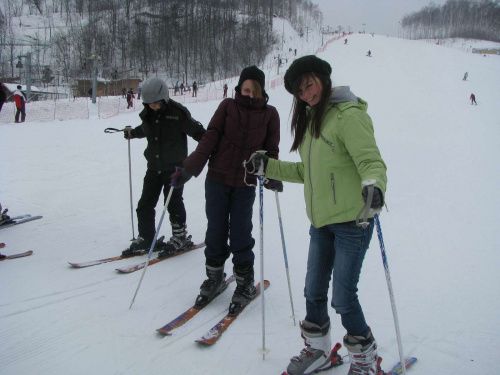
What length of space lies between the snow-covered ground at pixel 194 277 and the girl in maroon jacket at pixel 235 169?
0.33m

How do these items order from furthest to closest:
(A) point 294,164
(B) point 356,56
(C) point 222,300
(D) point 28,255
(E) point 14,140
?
(B) point 356,56 < (E) point 14,140 < (D) point 28,255 < (C) point 222,300 < (A) point 294,164

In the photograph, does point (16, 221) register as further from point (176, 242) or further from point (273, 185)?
point (273, 185)

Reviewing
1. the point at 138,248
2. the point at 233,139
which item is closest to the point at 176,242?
the point at 138,248

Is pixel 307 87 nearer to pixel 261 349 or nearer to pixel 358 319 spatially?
pixel 358 319

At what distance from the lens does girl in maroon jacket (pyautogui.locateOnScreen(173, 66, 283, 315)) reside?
2.57 metres

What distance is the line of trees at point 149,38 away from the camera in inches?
2035

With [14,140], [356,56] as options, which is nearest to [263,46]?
→ [356,56]

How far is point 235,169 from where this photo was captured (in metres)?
2.60

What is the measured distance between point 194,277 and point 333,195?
1954 millimetres

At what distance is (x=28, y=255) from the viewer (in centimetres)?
352

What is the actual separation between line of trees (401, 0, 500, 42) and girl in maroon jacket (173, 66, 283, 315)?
295 feet

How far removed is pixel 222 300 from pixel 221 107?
153 cm

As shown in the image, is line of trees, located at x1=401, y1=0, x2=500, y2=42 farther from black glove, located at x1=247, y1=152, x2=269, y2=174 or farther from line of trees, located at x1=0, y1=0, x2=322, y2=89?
black glove, located at x1=247, y1=152, x2=269, y2=174

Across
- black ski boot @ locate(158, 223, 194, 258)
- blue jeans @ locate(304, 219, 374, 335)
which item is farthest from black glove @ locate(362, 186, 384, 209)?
black ski boot @ locate(158, 223, 194, 258)
